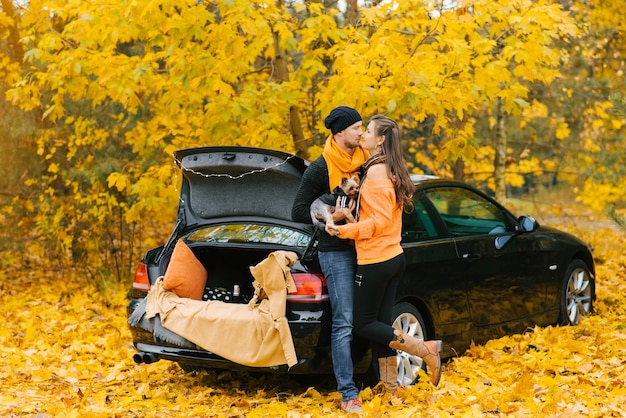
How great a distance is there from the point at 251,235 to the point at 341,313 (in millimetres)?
940

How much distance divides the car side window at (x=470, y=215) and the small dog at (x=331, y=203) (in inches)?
59.5

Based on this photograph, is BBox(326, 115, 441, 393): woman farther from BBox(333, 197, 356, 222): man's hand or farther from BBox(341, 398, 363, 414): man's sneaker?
BBox(341, 398, 363, 414): man's sneaker

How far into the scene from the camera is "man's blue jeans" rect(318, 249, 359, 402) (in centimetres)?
521

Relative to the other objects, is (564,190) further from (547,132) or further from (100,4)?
(100,4)

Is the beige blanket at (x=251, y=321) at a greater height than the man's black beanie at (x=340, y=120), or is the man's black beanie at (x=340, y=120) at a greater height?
the man's black beanie at (x=340, y=120)

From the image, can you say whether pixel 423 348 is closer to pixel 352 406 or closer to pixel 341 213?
pixel 352 406

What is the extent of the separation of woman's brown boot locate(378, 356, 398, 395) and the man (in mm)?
239

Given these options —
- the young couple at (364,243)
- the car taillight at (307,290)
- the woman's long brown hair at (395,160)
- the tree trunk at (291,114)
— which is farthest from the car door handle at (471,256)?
the tree trunk at (291,114)

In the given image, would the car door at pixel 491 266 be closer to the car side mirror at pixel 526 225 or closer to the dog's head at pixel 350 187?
the car side mirror at pixel 526 225

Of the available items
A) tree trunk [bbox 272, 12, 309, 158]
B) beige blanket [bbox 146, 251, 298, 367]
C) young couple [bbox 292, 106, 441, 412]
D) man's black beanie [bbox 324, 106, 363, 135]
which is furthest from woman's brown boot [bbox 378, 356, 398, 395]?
tree trunk [bbox 272, 12, 309, 158]

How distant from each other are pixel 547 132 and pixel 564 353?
997cm

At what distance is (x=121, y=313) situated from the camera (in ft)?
31.2

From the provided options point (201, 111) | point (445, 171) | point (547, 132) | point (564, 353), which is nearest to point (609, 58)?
point (547, 132)

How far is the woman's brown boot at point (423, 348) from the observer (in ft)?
17.5
